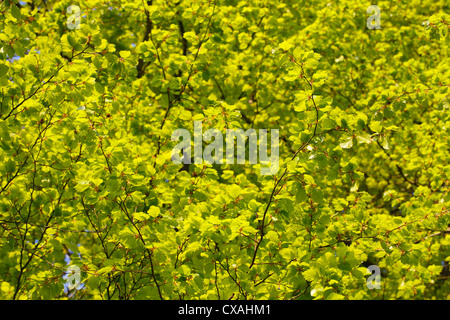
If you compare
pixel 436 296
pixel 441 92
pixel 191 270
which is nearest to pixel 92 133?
pixel 191 270

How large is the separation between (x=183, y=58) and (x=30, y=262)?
313cm

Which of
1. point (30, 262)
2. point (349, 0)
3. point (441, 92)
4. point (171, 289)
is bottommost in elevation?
point (171, 289)

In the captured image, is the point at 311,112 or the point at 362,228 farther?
the point at 362,228

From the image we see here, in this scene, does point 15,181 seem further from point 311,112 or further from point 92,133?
point 311,112

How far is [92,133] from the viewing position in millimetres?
3801
